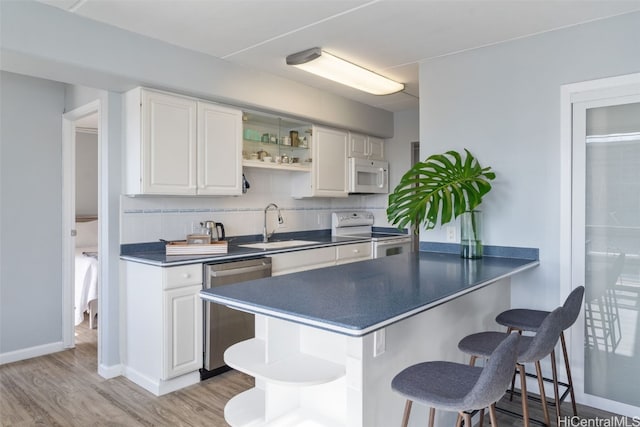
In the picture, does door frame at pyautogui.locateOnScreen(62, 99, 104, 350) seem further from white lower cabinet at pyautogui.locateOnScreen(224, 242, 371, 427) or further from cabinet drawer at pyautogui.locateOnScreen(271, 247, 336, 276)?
white lower cabinet at pyautogui.locateOnScreen(224, 242, 371, 427)

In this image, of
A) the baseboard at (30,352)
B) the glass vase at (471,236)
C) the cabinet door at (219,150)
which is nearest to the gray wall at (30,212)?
the baseboard at (30,352)

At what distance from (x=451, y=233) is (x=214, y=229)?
1.98 m

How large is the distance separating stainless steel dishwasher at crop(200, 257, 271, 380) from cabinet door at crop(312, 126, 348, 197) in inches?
55.6

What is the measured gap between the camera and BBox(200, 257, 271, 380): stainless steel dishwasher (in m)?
3.06

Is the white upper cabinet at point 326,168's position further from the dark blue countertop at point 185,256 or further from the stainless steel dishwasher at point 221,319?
the stainless steel dishwasher at point 221,319

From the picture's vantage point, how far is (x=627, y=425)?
248 centimetres

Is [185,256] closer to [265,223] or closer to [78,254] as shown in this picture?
[265,223]

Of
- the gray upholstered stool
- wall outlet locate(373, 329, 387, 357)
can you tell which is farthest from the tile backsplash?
the gray upholstered stool

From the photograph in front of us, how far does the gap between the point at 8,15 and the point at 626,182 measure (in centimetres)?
372

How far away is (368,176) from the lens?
16.6 ft

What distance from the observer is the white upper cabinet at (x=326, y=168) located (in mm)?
4367

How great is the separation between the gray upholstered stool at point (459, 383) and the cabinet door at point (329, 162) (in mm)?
2904

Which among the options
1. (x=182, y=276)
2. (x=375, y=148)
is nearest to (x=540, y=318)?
(x=182, y=276)

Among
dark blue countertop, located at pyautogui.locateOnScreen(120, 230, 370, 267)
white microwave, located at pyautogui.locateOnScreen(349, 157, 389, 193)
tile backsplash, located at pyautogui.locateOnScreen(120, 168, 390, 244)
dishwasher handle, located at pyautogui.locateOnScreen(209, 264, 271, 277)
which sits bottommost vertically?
dishwasher handle, located at pyautogui.locateOnScreen(209, 264, 271, 277)
